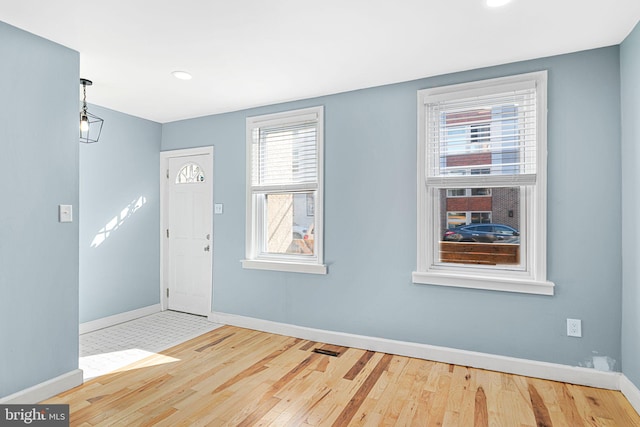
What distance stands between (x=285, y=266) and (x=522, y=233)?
7.20 feet

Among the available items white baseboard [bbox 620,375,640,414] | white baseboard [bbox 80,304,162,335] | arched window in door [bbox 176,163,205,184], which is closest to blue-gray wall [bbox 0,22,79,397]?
white baseboard [bbox 80,304,162,335]

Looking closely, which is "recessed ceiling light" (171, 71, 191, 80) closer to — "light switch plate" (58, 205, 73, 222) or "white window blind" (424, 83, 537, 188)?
"light switch plate" (58, 205, 73, 222)

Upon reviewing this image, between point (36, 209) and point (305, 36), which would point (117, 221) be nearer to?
point (36, 209)

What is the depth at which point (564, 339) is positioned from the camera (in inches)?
102

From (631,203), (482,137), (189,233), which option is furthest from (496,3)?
(189,233)

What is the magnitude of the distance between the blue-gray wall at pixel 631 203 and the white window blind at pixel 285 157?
2427 millimetres

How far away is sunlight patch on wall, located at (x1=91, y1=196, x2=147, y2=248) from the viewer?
388cm

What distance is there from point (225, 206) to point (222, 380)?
6.61 ft

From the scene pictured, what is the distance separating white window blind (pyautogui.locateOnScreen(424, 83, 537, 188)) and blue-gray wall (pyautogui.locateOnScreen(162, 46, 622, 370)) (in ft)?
0.48

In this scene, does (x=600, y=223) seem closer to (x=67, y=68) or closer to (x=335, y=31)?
(x=335, y=31)

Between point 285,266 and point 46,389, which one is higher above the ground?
point 285,266

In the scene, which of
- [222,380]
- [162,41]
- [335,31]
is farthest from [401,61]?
[222,380]

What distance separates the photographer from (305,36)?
7.84ft

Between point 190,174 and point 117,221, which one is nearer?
point 117,221
